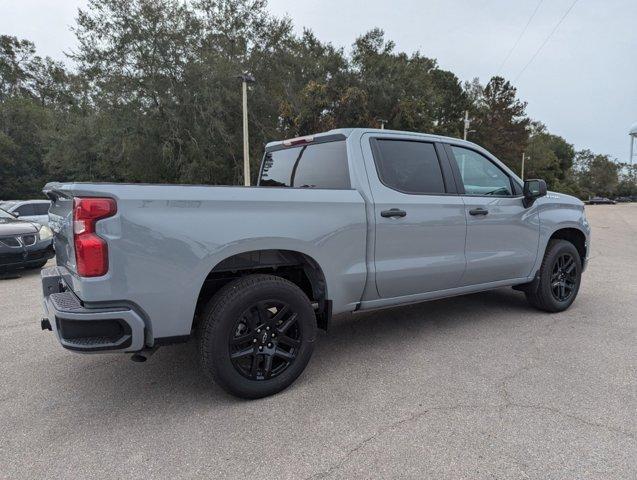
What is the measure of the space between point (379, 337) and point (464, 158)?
1.92 meters

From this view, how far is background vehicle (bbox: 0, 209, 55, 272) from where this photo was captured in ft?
25.2

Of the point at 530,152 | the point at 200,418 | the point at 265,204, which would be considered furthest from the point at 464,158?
the point at 530,152

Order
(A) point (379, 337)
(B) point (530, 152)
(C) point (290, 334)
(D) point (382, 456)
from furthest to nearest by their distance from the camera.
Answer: (B) point (530, 152) → (A) point (379, 337) → (C) point (290, 334) → (D) point (382, 456)

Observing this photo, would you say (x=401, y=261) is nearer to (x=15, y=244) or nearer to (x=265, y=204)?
(x=265, y=204)

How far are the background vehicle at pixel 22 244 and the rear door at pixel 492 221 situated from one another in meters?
7.24

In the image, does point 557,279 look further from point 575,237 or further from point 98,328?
point 98,328

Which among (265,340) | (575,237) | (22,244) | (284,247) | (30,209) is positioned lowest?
(22,244)

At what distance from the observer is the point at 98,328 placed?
2.61 metres

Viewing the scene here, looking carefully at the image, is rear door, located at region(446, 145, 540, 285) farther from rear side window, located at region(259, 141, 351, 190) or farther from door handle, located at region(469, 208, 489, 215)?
rear side window, located at region(259, 141, 351, 190)

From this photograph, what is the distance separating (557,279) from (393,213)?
2.62 metres

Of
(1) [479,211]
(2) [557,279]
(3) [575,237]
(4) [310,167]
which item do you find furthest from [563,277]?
(4) [310,167]

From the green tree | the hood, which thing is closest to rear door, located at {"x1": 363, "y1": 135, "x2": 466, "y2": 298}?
the hood

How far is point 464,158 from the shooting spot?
4.37 meters

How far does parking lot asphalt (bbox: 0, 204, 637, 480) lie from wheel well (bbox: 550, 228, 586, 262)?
1.08 m
